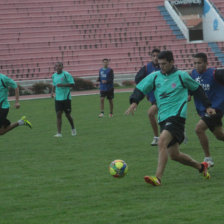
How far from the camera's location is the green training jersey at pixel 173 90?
25.8 feet

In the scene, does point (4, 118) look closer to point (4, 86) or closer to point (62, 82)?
point (4, 86)

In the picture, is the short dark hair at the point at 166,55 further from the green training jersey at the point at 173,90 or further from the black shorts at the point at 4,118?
the black shorts at the point at 4,118

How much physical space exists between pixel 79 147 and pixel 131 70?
75.8 feet

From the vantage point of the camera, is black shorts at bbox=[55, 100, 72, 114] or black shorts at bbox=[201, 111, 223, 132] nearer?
black shorts at bbox=[201, 111, 223, 132]

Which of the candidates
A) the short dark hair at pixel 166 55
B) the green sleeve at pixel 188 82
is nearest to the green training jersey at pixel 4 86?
the short dark hair at pixel 166 55

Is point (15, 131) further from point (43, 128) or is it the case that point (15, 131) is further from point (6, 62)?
point (6, 62)

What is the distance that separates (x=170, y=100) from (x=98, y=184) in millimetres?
1554

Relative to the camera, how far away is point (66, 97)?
1489cm

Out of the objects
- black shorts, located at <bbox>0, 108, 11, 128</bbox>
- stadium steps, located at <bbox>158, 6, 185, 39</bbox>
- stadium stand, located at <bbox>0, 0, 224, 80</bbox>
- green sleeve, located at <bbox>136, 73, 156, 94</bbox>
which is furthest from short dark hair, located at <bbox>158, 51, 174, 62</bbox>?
stadium steps, located at <bbox>158, 6, 185, 39</bbox>

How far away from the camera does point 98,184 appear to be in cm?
802

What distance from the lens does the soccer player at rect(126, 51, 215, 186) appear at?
7.71 meters

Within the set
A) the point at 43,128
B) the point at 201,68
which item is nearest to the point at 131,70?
the point at 43,128

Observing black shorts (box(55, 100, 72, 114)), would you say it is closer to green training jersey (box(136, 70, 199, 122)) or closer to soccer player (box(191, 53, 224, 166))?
soccer player (box(191, 53, 224, 166))

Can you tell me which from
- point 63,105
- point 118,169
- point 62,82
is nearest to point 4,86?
point 62,82
